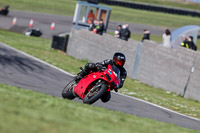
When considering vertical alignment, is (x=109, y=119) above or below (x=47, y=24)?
above

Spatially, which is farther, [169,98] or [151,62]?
[151,62]

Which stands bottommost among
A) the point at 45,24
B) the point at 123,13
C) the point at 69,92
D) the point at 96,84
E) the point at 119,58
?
the point at 45,24

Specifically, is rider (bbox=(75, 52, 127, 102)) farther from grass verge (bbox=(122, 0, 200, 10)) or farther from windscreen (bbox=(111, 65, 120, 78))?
grass verge (bbox=(122, 0, 200, 10))

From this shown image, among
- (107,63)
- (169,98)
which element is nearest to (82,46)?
(169,98)

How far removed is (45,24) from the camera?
36938 millimetres

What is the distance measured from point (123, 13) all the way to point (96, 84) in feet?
138

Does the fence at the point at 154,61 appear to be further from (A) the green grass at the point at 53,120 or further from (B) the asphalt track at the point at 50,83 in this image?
(A) the green grass at the point at 53,120

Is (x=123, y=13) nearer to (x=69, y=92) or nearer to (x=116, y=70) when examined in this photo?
(x=69, y=92)

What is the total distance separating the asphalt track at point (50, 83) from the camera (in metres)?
11.2

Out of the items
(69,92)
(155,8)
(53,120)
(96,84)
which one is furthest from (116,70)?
(155,8)

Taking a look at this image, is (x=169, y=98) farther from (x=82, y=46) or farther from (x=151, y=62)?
(x=82, y=46)

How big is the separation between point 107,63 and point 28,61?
8.45m

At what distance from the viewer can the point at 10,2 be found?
48000 mm

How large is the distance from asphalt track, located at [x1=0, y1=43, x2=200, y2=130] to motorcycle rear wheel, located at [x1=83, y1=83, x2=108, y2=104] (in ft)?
6.34
